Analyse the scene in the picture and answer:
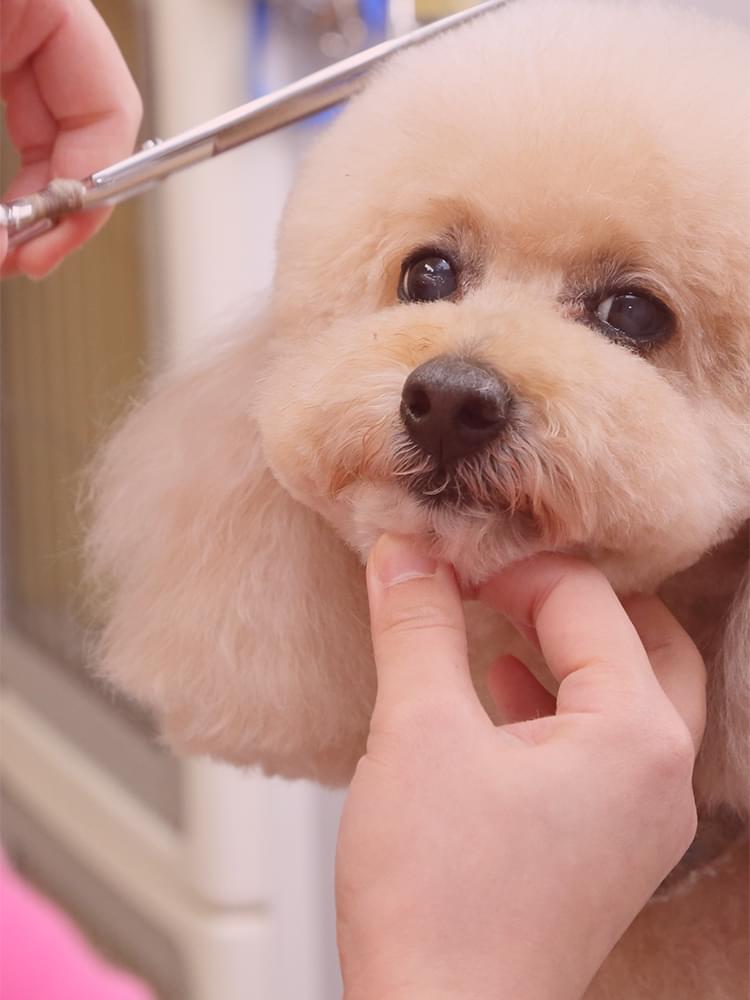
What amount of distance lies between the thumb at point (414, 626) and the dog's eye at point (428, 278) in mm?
152

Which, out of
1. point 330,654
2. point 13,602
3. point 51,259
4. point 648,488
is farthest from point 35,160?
point 13,602

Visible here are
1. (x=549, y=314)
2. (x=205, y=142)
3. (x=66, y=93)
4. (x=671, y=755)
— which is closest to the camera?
(x=671, y=755)

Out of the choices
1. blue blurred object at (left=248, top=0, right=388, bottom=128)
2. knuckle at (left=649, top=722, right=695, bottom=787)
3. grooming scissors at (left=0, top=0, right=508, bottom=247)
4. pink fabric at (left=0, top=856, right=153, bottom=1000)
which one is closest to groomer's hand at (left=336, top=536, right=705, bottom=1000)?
knuckle at (left=649, top=722, right=695, bottom=787)

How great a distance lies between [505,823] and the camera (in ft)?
1.39

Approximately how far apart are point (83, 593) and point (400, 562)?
52 centimetres

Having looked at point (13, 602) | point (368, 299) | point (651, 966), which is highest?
point (368, 299)

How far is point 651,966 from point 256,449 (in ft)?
1.27

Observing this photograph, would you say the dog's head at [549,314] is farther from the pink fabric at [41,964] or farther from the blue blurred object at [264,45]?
the blue blurred object at [264,45]

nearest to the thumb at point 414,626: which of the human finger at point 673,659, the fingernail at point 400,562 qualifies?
the fingernail at point 400,562

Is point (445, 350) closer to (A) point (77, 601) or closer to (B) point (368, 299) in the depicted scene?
(B) point (368, 299)

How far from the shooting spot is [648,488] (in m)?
0.51

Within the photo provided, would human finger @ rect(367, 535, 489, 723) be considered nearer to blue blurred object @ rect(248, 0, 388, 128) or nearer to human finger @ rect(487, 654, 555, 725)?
human finger @ rect(487, 654, 555, 725)

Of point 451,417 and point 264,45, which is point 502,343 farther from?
point 264,45

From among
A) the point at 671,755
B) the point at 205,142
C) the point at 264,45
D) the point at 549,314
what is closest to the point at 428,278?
the point at 549,314
